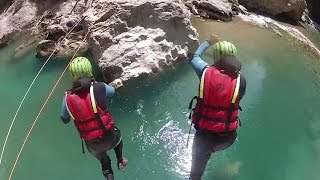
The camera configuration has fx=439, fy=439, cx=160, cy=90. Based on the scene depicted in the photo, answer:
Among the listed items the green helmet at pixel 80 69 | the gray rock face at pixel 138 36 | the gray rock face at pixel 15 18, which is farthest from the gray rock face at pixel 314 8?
the green helmet at pixel 80 69

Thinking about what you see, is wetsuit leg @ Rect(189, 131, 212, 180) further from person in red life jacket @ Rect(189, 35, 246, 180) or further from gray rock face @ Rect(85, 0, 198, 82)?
gray rock face @ Rect(85, 0, 198, 82)

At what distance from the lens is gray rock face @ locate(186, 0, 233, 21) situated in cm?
1477

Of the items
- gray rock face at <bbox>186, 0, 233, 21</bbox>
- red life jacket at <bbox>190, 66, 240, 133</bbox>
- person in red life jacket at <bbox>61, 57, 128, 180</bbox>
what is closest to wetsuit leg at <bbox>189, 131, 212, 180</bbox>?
red life jacket at <bbox>190, 66, 240, 133</bbox>

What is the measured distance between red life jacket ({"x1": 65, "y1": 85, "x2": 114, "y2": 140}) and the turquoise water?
2012mm

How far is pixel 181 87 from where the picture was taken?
36.5ft

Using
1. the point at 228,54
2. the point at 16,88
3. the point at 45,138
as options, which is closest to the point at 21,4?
the point at 16,88

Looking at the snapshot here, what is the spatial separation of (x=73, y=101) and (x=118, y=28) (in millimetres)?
6019

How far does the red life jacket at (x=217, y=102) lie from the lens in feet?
19.1

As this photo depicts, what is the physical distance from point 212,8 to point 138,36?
4274 millimetres

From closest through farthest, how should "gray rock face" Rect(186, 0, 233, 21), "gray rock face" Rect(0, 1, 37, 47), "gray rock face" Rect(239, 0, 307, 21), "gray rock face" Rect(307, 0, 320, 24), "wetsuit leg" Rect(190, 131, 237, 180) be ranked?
"wetsuit leg" Rect(190, 131, 237, 180) → "gray rock face" Rect(186, 0, 233, 21) → "gray rock face" Rect(0, 1, 37, 47) → "gray rock face" Rect(239, 0, 307, 21) → "gray rock face" Rect(307, 0, 320, 24)

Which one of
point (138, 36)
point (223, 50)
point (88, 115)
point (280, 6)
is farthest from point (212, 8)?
point (88, 115)

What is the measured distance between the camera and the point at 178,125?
9.58 meters

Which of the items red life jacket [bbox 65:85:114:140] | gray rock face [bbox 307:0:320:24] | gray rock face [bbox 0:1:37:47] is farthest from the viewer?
gray rock face [bbox 307:0:320:24]

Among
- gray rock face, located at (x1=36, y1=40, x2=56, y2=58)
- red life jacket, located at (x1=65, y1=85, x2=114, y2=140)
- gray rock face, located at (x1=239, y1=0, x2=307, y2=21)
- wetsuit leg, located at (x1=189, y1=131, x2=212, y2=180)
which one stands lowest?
gray rock face, located at (x1=239, y1=0, x2=307, y2=21)
